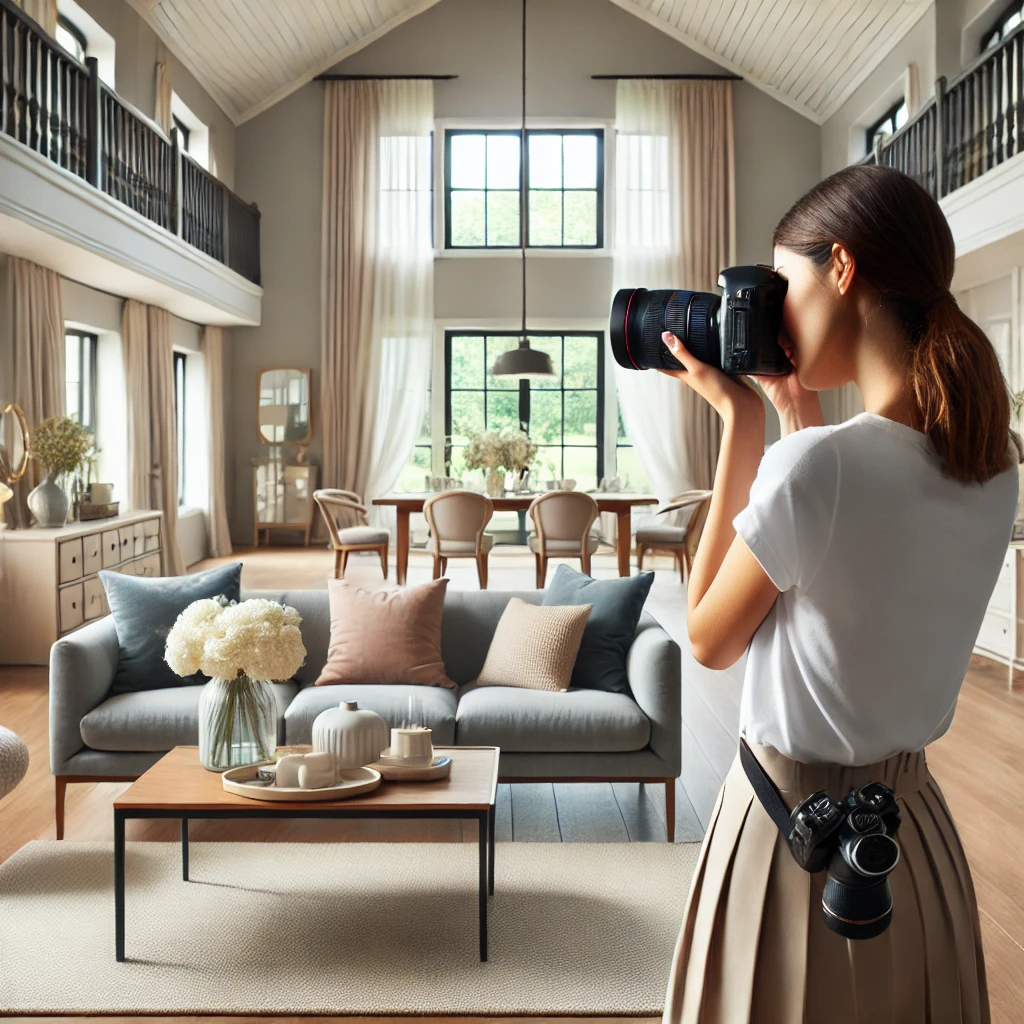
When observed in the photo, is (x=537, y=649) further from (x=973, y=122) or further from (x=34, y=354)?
(x=973, y=122)

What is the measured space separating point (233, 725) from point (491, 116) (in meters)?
9.41

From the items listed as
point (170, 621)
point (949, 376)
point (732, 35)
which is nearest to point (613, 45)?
point (732, 35)

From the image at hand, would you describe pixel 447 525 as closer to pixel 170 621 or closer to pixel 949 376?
pixel 170 621

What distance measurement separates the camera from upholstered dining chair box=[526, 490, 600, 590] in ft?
24.7

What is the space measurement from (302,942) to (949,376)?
2.24 m

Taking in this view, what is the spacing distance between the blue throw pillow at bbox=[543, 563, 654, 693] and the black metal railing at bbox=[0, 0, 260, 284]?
3.83 meters

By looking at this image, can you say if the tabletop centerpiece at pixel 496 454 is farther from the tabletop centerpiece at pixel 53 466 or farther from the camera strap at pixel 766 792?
the camera strap at pixel 766 792

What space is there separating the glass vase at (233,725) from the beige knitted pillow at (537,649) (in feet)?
3.47

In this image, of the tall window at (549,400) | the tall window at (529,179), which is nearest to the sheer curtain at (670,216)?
the tall window at (529,179)

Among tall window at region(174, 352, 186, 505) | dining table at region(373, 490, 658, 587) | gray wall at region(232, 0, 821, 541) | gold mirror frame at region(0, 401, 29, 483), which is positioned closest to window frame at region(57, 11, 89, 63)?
gold mirror frame at region(0, 401, 29, 483)

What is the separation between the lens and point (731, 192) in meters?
10.8

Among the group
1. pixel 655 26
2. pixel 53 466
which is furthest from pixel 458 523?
pixel 655 26

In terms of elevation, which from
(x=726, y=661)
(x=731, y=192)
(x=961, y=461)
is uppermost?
(x=731, y=192)

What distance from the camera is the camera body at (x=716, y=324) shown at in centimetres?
93
